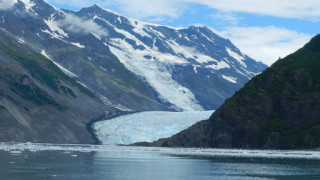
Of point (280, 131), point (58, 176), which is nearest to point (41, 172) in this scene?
point (58, 176)

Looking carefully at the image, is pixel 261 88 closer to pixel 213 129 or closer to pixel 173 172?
pixel 213 129

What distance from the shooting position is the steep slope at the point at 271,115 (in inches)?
6378

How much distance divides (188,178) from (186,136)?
378ft

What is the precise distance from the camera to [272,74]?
185750 millimetres

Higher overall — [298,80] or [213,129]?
[298,80]

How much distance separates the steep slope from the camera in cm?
16200

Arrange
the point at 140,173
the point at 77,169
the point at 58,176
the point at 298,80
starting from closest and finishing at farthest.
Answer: the point at 58,176
the point at 140,173
the point at 77,169
the point at 298,80

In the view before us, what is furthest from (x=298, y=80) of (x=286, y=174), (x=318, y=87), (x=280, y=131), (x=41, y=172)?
(x=41, y=172)

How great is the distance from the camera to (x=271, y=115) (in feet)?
568

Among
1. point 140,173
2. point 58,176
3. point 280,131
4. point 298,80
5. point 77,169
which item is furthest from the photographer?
point 298,80

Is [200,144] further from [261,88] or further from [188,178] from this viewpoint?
[188,178]

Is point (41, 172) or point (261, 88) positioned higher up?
point (261, 88)

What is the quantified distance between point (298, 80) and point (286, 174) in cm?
10640

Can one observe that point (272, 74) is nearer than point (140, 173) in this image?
No
